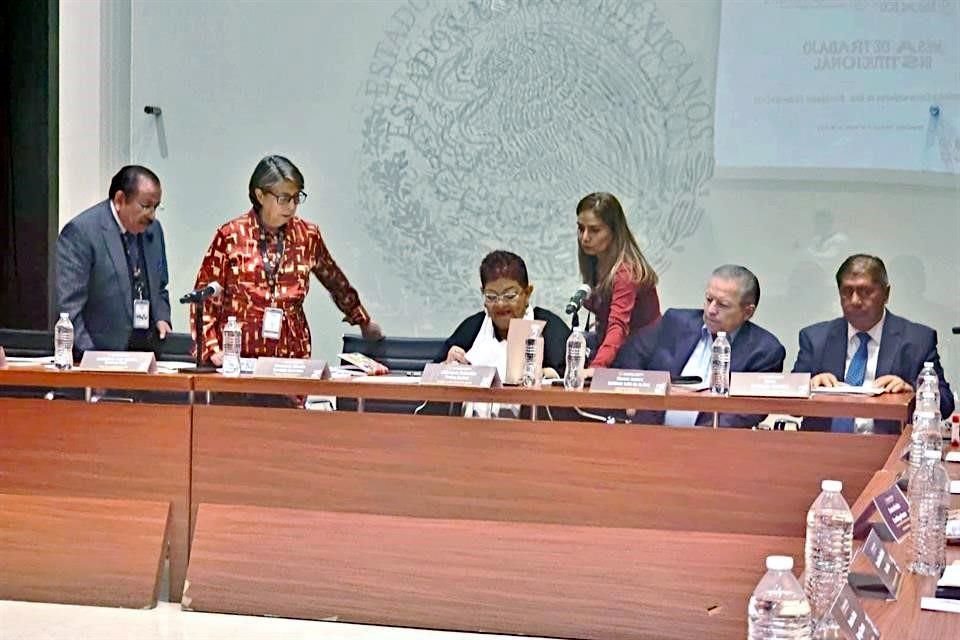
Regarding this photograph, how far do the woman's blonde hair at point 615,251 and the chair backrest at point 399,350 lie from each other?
2.35 ft

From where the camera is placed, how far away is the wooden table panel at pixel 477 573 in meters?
3.55

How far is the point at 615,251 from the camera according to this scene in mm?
5457

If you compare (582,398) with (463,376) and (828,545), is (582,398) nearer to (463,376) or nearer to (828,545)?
(463,376)

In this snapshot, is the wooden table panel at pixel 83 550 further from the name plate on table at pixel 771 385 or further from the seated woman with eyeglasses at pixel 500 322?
the name plate on table at pixel 771 385

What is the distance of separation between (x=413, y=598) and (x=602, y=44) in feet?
9.77

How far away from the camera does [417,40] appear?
599 cm

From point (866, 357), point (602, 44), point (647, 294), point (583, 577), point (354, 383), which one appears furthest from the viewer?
point (602, 44)

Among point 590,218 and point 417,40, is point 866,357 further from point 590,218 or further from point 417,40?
point 417,40

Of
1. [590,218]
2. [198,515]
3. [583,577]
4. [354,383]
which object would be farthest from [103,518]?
[590,218]

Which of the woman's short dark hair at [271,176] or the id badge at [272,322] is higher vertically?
the woman's short dark hair at [271,176]

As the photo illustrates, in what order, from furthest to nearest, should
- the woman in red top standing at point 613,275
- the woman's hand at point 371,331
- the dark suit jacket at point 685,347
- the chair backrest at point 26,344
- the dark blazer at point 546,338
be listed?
the woman's hand at point 371,331
the woman in red top standing at point 613,275
the chair backrest at point 26,344
the dark blazer at point 546,338
the dark suit jacket at point 685,347

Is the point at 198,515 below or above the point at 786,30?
below

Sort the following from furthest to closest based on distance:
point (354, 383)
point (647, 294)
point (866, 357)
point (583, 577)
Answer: point (647, 294) → point (866, 357) → point (354, 383) → point (583, 577)

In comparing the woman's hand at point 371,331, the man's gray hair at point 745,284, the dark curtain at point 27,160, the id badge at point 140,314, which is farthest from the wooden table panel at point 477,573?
the dark curtain at point 27,160
